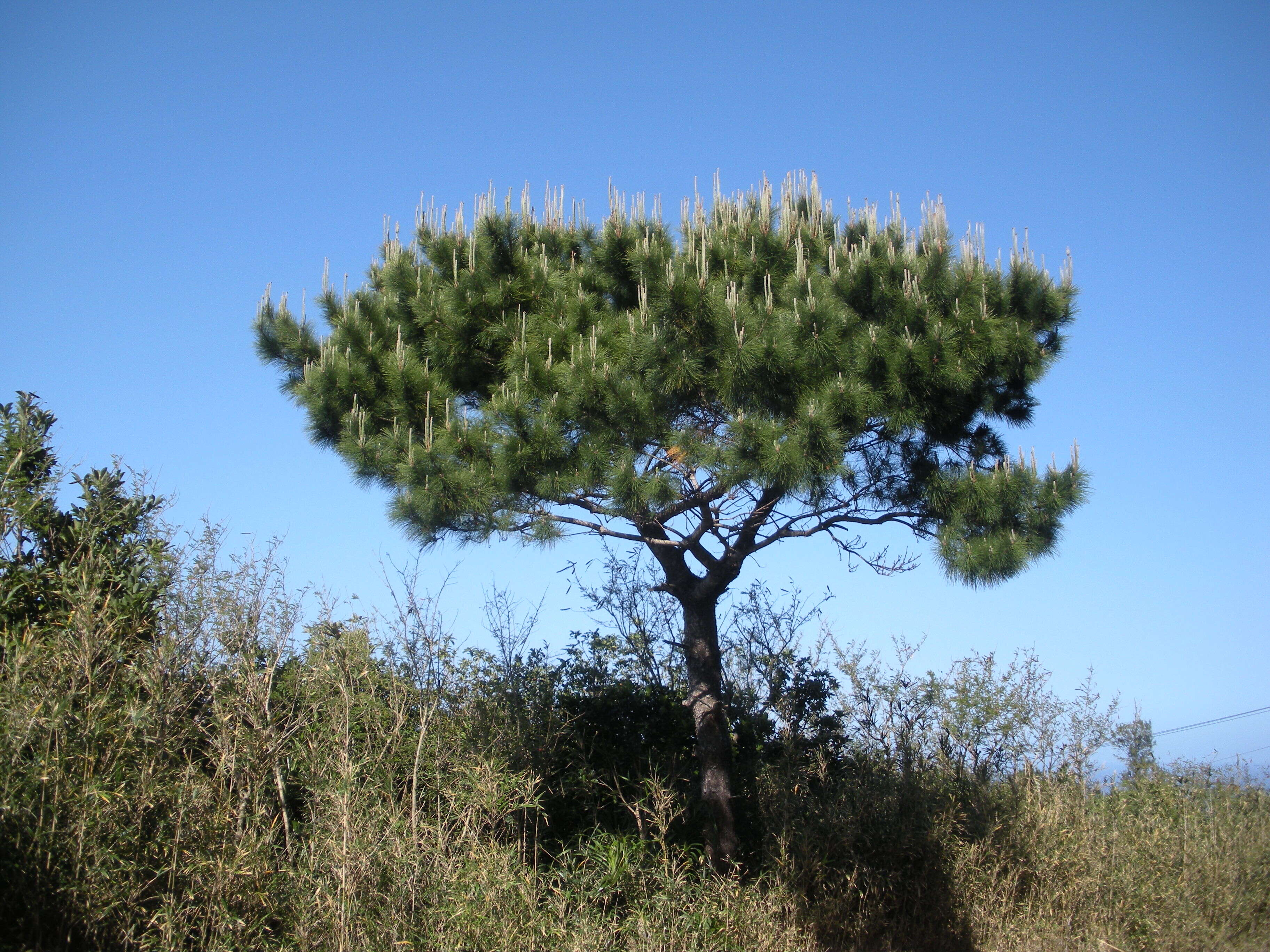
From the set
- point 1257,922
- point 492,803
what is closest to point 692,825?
point 492,803

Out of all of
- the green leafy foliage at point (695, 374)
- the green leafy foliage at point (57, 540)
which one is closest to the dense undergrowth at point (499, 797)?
the green leafy foliage at point (57, 540)

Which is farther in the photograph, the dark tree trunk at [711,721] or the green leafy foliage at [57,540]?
the dark tree trunk at [711,721]

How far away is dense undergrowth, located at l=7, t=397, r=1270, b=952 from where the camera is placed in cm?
399

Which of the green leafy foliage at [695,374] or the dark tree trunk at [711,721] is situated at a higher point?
the green leafy foliage at [695,374]

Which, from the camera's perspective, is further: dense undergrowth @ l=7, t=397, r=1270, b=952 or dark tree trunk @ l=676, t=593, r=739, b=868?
dark tree trunk @ l=676, t=593, r=739, b=868

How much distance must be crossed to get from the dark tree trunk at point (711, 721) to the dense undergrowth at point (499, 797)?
23cm

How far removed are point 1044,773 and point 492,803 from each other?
16.3ft

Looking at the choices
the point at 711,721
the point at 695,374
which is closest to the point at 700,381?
the point at 695,374

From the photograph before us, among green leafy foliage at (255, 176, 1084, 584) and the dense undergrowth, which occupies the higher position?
green leafy foliage at (255, 176, 1084, 584)

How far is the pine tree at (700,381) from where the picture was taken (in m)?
5.18

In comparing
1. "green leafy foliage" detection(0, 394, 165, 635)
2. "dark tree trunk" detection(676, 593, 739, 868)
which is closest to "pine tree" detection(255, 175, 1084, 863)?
"dark tree trunk" detection(676, 593, 739, 868)

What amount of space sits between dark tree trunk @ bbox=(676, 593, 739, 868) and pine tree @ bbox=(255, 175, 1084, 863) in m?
0.02

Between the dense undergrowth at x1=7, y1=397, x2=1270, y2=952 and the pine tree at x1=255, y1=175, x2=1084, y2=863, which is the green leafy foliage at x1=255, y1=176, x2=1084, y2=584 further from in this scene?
the dense undergrowth at x1=7, y1=397, x2=1270, y2=952

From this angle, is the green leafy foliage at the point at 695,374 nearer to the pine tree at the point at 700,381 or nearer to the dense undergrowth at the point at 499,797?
the pine tree at the point at 700,381
